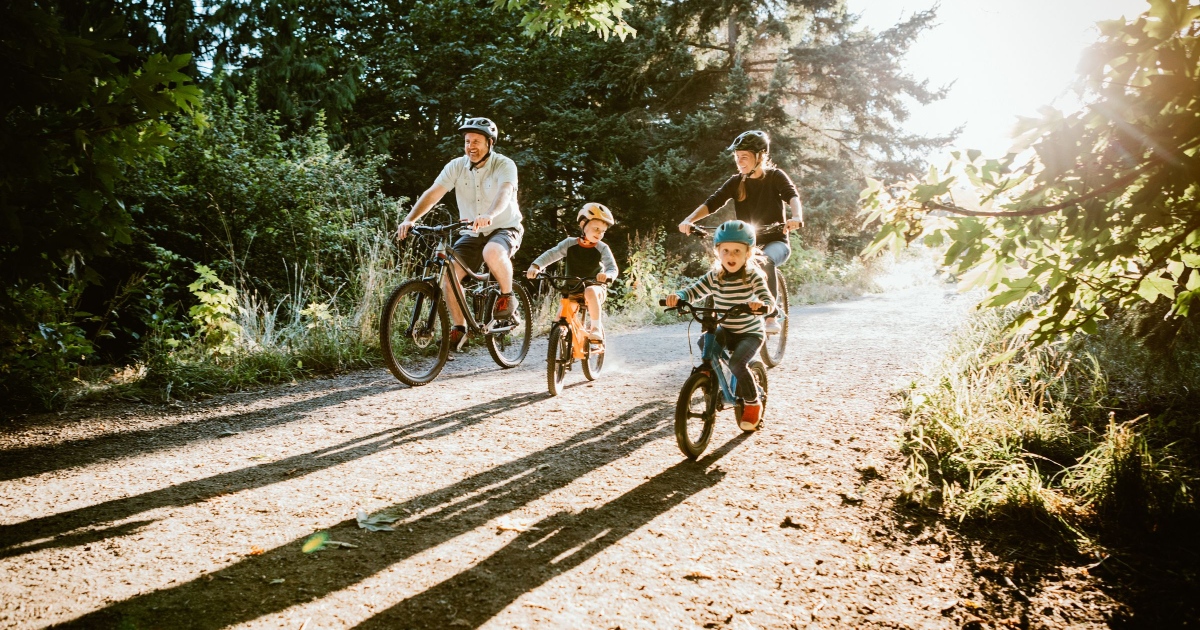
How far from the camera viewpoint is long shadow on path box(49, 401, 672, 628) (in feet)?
6.59

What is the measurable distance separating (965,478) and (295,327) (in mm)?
5672

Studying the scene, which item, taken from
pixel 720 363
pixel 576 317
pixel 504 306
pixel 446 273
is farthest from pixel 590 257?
pixel 720 363

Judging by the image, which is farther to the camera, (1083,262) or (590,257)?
(590,257)

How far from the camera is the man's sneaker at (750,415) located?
3.78 m

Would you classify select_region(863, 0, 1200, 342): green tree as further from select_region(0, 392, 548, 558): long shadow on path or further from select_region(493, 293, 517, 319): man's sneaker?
select_region(493, 293, 517, 319): man's sneaker

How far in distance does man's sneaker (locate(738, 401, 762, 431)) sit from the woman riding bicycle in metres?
1.85

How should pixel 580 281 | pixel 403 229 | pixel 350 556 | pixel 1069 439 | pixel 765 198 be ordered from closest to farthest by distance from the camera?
1. pixel 350 556
2. pixel 1069 439
3. pixel 403 229
4. pixel 580 281
5. pixel 765 198

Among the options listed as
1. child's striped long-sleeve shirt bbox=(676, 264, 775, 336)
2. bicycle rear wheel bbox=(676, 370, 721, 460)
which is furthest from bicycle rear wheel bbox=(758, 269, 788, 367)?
bicycle rear wheel bbox=(676, 370, 721, 460)

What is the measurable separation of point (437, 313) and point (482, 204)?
107 centimetres

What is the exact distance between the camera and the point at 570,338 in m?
5.18

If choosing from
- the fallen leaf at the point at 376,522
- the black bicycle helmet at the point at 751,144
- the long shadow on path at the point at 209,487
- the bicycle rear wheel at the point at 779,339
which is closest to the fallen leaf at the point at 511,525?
the fallen leaf at the point at 376,522

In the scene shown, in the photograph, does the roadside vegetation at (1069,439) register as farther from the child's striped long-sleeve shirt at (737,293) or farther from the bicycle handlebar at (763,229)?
the bicycle handlebar at (763,229)

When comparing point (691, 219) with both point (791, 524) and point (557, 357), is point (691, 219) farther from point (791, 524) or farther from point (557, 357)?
point (791, 524)

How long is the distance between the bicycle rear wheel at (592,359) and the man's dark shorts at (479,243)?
1.02 m
